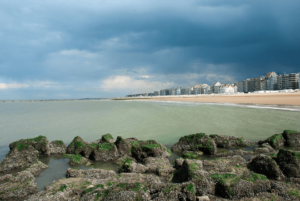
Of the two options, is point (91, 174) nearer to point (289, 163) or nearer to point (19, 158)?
point (19, 158)

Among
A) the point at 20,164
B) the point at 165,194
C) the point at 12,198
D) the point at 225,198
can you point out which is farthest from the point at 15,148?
the point at 225,198

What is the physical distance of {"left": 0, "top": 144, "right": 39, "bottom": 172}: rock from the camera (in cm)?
767

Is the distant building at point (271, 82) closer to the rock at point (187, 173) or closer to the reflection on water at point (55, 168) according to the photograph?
the rock at point (187, 173)

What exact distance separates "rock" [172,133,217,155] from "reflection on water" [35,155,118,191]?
389cm

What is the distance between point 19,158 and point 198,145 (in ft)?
28.4

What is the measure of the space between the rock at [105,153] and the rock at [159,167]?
1918mm

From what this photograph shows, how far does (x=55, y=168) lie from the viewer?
7.86 metres

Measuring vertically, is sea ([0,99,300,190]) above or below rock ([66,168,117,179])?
below

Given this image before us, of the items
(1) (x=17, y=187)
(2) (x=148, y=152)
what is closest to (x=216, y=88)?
(2) (x=148, y=152)

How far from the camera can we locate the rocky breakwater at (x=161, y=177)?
15.6ft

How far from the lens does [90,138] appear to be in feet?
45.8

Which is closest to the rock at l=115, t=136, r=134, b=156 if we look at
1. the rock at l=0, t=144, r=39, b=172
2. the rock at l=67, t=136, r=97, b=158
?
the rock at l=67, t=136, r=97, b=158

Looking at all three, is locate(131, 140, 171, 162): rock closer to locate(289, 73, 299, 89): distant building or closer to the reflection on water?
the reflection on water

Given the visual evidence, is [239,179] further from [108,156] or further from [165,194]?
[108,156]
